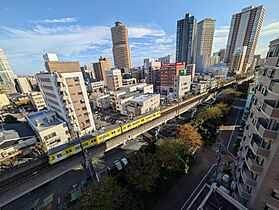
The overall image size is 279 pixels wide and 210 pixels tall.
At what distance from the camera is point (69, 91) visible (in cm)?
2802

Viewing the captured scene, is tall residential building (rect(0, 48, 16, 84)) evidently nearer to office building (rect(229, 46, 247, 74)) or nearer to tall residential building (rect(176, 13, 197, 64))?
tall residential building (rect(176, 13, 197, 64))

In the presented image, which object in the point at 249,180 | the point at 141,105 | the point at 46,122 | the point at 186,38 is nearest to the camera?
the point at 249,180

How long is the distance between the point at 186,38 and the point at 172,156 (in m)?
126

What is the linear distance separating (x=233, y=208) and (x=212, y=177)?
8078mm

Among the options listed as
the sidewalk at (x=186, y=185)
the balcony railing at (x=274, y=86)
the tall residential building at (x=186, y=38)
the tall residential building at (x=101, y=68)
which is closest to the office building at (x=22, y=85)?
the tall residential building at (x=101, y=68)

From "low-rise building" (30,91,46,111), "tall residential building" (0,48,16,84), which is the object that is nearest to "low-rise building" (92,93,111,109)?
"low-rise building" (30,91,46,111)

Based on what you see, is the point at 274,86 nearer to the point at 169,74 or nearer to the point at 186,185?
the point at 186,185

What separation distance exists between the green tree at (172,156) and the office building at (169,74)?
168ft

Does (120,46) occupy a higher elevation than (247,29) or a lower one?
lower

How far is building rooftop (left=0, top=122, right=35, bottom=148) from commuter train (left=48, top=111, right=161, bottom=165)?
15427 mm

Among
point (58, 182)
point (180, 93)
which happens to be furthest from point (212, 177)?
point (180, 93)

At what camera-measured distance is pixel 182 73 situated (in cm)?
5962

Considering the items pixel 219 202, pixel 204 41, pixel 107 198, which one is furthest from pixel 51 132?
pixel 204 41

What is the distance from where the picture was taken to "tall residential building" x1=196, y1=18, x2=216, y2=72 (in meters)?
121
